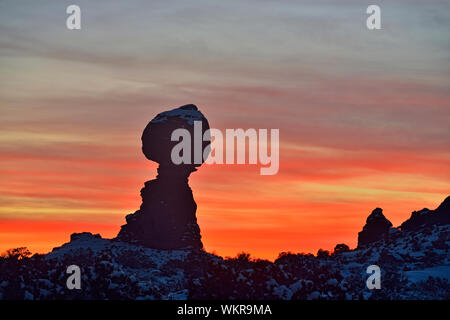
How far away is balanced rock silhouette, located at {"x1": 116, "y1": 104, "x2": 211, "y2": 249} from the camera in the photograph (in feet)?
374

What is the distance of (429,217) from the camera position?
4242 inches

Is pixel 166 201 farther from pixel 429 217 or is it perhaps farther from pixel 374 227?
pixel 429 217

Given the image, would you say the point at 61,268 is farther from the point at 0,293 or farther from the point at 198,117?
the point at 198,117

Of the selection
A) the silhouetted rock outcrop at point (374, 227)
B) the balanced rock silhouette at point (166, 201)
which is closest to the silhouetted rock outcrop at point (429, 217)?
the silhouetted rock outcrop at point (374, 227)

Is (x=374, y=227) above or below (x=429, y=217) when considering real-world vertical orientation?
below

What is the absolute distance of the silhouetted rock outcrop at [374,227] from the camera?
112m

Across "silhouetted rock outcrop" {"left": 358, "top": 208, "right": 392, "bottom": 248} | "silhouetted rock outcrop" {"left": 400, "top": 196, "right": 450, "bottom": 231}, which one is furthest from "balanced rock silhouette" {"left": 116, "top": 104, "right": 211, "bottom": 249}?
"silhouetted rock outcrop" {"left": 400, "top": 196, "right": 450, "bottom": 231}

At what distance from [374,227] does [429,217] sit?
27.1 feet

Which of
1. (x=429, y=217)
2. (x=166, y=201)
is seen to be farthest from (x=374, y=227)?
(x=166, y=201)

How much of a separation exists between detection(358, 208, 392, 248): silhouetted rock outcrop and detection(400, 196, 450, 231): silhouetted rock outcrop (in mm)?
2645

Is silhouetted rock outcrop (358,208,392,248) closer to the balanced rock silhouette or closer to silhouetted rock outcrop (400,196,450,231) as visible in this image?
silhouetted rock outcrop (400,196,450,231)
